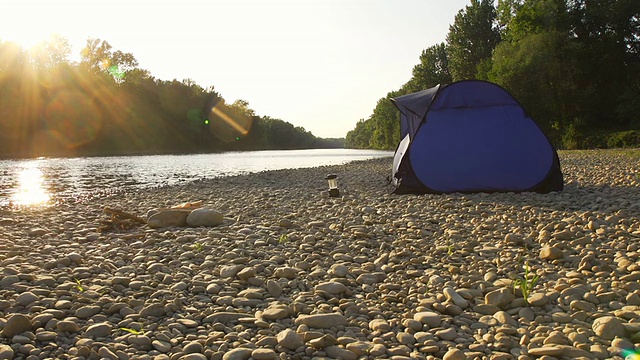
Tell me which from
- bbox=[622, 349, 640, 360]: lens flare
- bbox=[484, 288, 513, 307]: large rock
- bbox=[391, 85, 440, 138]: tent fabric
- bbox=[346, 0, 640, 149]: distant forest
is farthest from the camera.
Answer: bbox=[346, 0, 640, 149]: distant forest

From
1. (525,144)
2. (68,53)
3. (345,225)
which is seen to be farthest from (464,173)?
(68,53)

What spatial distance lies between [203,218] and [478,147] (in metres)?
6.74

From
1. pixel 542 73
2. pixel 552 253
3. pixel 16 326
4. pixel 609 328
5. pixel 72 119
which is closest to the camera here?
pixel 609 328

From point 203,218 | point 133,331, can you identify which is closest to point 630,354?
point 133,331

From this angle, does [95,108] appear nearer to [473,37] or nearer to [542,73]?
[473,37]

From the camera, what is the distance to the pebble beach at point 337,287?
3.14 metres

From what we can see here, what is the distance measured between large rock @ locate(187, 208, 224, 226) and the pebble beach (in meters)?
0.23

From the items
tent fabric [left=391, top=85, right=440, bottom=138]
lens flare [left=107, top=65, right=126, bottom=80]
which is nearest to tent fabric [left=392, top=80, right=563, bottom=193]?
tent fabric [left=391, top=85, right=440, bottom=138]

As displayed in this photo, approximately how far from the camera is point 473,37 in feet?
186

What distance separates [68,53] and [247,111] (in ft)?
161

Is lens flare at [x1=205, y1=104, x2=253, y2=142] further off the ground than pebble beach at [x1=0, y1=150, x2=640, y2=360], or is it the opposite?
lens flare at [x1=205, y1=104, x2=253, y2=142]

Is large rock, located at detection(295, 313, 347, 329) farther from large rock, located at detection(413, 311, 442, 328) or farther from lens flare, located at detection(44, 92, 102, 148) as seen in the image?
lens flare, located at detection(44, 92, 102, 148)

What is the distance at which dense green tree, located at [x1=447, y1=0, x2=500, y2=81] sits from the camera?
5562 cm

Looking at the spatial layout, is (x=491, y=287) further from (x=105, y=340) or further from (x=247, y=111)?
(x=247, y=111)
